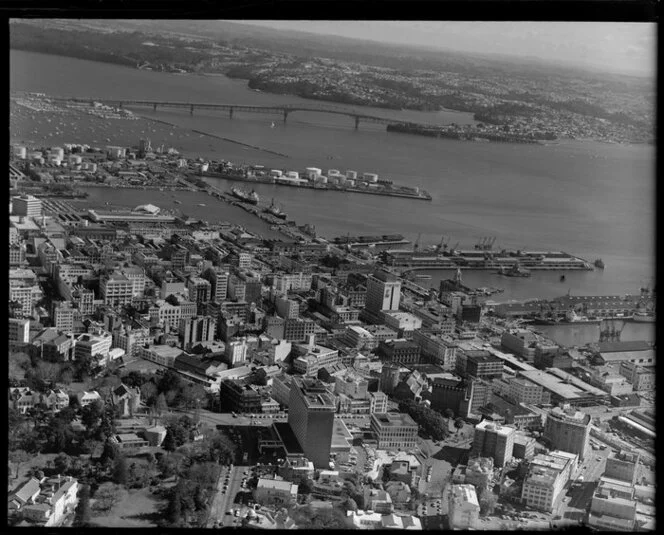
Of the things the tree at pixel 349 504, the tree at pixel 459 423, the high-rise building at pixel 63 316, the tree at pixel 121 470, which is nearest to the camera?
the tree at pixel 349 504

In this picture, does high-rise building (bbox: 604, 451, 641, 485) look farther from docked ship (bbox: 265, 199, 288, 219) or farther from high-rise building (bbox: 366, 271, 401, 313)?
docked ship (bbox: 265, 199, 288, 219)

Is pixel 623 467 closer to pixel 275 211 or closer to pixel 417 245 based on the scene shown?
pixel 417 245

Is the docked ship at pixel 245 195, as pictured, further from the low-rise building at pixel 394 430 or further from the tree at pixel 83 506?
the tree at pixel 83 506

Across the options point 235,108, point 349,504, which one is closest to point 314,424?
point 349,504

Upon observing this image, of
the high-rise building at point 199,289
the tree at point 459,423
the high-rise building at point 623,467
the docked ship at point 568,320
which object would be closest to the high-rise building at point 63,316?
the high-rise building at point 199,289

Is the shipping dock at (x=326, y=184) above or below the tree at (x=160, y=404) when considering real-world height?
above

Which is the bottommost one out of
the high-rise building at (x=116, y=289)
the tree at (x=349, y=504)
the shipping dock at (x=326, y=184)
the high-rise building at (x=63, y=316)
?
the tree at (x=349, y=504)

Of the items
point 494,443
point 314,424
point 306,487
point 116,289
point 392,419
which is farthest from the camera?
point 116,289
